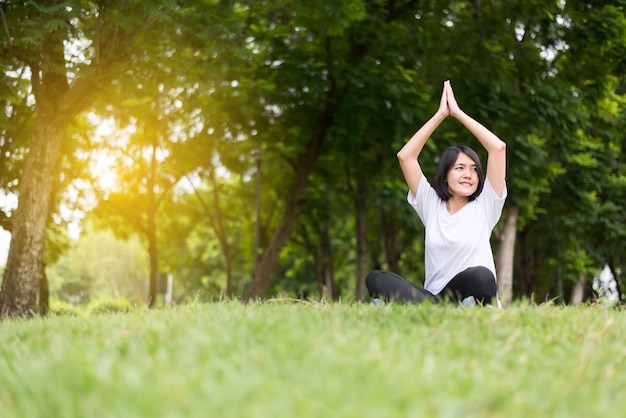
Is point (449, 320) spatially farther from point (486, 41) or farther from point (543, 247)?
point (543, 247)

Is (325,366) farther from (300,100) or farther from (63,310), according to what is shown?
(300,100)

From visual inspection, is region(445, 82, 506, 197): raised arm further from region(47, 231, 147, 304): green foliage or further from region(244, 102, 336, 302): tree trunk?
region(47, 231, 147, 304): green foliage

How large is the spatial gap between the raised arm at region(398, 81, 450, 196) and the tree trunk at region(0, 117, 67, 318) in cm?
697

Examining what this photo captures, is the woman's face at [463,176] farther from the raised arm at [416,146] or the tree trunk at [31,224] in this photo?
the tree trunk at [31,224]

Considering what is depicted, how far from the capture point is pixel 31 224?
11.3 m

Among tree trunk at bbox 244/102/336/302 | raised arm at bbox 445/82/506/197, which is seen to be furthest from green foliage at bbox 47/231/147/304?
raised arm at bbox 445/82/506/197

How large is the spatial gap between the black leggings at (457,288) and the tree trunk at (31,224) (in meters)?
7.12

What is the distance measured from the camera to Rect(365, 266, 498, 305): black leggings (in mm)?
5918

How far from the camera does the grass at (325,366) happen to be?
2.66 meters

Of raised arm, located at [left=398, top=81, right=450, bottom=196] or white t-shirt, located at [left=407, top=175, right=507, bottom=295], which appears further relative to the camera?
raised arm, located at [left=398, top=81, right=450, bottom=196]

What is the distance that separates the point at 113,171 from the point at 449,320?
70.9ft

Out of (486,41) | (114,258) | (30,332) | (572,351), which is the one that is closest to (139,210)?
(486,41)

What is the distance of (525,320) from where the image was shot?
4.68 metres

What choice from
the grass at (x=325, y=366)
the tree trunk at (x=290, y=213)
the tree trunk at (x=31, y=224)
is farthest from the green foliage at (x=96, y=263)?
the grass at (x=325, y=366)
